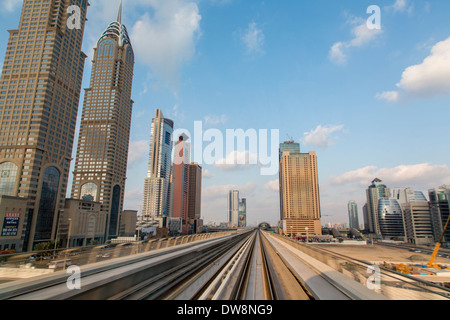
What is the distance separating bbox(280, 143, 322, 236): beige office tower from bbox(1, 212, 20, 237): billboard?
14272 centimetres

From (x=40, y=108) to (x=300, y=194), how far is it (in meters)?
159

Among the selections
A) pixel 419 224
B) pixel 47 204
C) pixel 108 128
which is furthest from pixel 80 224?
pixel 419 224

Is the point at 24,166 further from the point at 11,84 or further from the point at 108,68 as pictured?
the point at 108,68

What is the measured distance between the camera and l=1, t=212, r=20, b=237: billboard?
53.9 metres

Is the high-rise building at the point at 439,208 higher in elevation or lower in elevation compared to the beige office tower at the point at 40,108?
lower

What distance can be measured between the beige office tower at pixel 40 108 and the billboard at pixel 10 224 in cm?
383

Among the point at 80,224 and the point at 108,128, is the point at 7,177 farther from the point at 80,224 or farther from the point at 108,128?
the point at 108,128

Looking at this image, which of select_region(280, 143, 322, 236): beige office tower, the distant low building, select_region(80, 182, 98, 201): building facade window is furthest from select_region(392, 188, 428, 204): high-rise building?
select_region(80, 182, 98, 201): building facade window

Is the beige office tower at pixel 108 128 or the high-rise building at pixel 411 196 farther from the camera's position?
the high-rise building at pixel 411 196

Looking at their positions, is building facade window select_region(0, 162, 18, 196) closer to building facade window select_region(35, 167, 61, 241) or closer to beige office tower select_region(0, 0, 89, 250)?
beige office tower select_region(0, 0, 89, 250)

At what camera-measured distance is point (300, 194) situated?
17075 centimetres

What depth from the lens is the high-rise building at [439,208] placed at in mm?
100312

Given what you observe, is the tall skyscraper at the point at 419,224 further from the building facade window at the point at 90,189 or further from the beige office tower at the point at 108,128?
the building facade window at the point at 90,189

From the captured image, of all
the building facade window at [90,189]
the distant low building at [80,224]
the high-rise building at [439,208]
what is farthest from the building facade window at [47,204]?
the high-rise building at [439,208]
